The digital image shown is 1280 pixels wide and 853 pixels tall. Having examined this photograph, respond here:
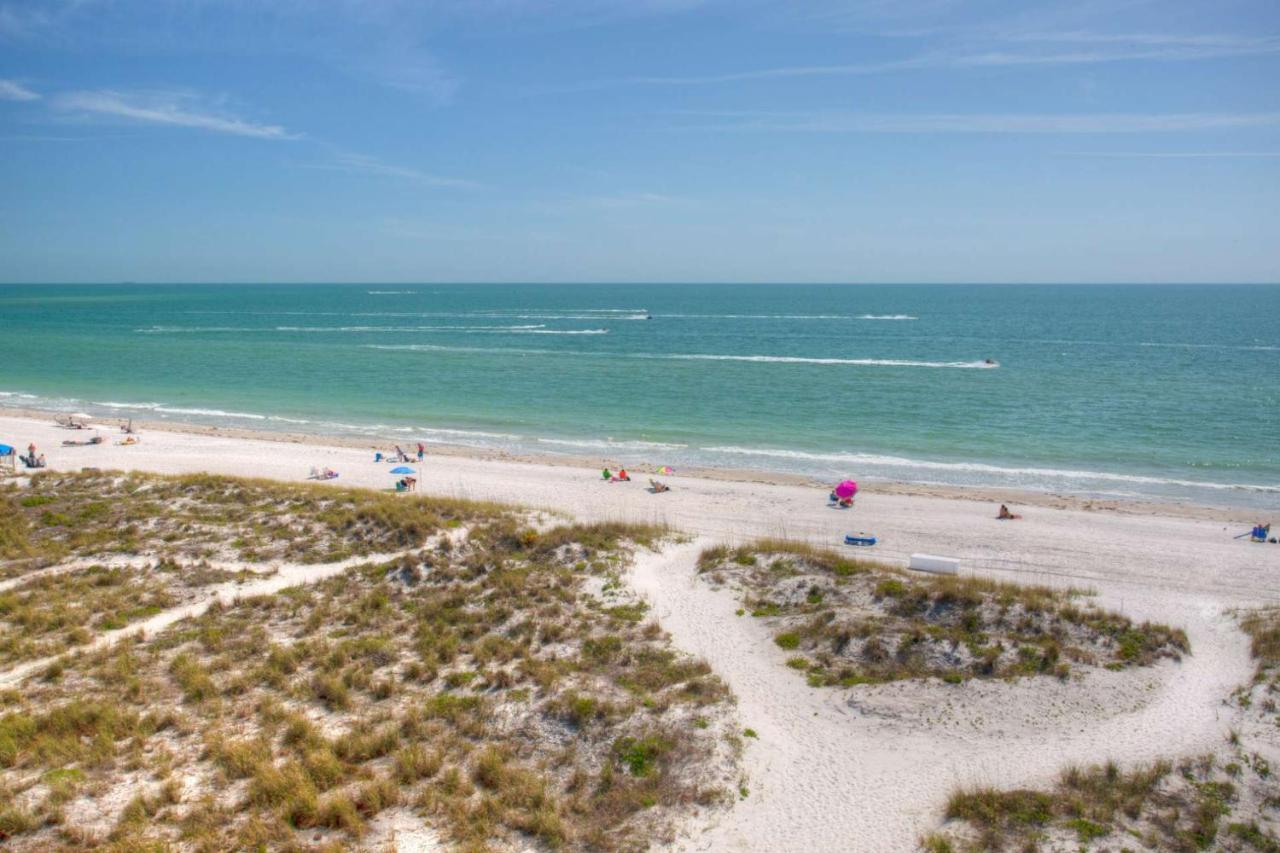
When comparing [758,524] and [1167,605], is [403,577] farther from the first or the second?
[1167,605]

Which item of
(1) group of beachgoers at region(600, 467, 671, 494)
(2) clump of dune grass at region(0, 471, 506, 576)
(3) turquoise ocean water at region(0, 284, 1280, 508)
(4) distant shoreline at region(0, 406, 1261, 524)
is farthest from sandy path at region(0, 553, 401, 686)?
(3) turquoise ocean water at region(0, 284, 1280, 508)

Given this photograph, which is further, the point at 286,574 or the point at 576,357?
the point at 576,357

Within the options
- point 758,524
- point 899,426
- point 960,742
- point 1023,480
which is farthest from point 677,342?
point 960,742

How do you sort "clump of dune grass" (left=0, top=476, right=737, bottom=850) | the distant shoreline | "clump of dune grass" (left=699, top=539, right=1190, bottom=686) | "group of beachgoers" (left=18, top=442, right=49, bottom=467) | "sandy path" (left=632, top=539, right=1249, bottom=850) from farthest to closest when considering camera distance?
"group of beachgoers" (left=18, top=442, right=49, bottom=467), the distant shoreline, "clump of dune grass" (left=699, top=539, right=1190, bottom=686), "sandy path" (left=632, top=539, right=1249, bottom=850), "clump of dune grass" (left=0, top=476, right=737, bottom=850)

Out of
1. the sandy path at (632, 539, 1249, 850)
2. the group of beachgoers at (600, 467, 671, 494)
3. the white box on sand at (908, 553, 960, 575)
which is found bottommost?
the sandy path at (632, 539, 1249, 850)

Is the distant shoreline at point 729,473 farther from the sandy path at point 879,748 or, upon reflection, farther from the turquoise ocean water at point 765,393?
the sandy path at point 879,748

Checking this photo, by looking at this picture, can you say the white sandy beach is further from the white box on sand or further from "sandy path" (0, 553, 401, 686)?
"sandy path" (0, 553, 401, 686)

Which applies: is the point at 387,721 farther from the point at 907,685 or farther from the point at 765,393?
the point at 765,393

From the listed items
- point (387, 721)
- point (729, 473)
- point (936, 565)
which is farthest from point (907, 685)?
point (729, 473)
